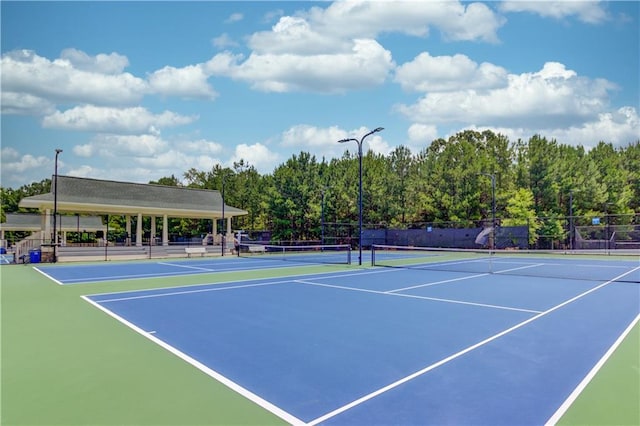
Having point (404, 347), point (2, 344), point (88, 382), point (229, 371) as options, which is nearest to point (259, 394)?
point (229, 371)

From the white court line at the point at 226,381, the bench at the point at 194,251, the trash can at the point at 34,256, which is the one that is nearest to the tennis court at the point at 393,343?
the white court line at the point at 226,381

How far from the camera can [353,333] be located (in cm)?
798

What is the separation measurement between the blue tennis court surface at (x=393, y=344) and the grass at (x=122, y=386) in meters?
0.27

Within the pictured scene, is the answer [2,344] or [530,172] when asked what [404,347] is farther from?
[530,172]

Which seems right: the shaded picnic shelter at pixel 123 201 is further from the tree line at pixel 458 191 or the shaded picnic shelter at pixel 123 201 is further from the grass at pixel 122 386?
the grass at pixel 122 386

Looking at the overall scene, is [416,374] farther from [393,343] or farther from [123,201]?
[123,201]

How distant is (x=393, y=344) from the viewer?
7199 millimetres

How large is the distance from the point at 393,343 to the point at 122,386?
4.07 meters

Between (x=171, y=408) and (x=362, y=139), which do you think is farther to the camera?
(x=362, y=139)

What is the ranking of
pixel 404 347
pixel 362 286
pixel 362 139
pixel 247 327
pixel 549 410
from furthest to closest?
pixel 362 139, pixel 362 286, pixel 247 327, pixel 404 347, pixel 549 410

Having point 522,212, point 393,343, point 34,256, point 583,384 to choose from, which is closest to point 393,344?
point 393,343

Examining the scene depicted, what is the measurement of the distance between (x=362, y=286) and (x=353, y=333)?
23.0 feet

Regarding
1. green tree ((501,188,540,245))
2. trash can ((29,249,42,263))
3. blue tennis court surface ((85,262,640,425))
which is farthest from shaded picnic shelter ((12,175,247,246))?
green tree ((501,188,540,245))

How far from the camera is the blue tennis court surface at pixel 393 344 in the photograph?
15.7 ft
